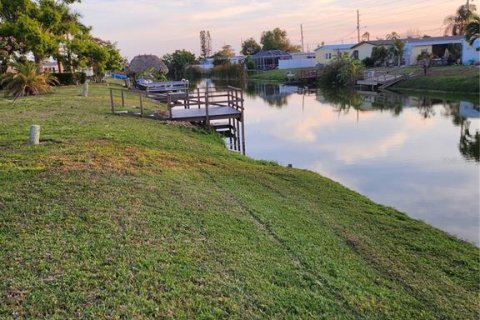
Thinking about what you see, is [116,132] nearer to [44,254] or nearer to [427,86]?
[44,254]

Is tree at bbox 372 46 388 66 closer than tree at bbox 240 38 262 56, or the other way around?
tree at bbox 372 46 388 66

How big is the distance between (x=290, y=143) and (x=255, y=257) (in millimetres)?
14850

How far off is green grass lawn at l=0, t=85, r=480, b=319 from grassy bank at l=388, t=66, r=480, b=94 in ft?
104

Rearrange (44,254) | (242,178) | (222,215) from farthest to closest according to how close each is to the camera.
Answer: (242,178)
(222,215)
(44,254)

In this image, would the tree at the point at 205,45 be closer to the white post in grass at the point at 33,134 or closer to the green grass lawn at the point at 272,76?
the green grass lawn at the point at 272,76

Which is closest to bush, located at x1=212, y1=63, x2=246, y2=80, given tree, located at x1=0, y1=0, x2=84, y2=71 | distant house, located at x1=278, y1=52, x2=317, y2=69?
distant house, located at x1=278, y1=52, x2=317, y2=69

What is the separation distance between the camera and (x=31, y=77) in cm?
2447

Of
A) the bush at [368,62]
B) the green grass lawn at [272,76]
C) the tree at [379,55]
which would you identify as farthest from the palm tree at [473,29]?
the green grass lawn at [272,76]

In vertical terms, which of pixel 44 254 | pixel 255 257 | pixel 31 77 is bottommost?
pixel 255 257

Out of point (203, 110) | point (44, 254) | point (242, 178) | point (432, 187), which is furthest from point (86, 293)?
point (203, 110)

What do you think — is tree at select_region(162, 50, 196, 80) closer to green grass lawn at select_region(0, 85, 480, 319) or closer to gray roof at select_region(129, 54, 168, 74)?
gray roof at select_region(129, 54, 168, 74)

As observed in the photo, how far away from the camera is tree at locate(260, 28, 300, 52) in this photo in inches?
4427

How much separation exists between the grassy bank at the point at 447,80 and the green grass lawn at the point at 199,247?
3173 centimetres

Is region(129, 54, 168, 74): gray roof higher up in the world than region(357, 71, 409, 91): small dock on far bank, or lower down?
higher up
